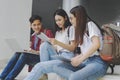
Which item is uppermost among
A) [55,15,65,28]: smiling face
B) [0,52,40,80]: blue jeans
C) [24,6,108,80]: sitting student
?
[55,15,65,28]: smiling face

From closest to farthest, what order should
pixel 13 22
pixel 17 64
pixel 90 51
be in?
pixel 90 51 < pixel 17 64 < pixel 13 22

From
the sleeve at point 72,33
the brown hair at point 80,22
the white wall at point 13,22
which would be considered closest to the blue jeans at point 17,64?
the sleeve at point 72,33

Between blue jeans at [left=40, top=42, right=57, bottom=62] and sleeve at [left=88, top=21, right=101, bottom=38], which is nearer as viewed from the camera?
sleeve at [left=88, top=21, right=101, bottom=38]

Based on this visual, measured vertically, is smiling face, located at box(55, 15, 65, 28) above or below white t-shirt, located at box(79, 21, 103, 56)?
above

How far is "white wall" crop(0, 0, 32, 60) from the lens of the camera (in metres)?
4.37

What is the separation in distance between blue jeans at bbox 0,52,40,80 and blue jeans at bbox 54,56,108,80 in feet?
3.46

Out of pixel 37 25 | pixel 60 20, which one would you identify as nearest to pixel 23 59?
pixel 37 25

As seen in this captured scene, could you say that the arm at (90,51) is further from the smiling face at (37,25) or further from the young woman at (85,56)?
the smiling face at (37,25)

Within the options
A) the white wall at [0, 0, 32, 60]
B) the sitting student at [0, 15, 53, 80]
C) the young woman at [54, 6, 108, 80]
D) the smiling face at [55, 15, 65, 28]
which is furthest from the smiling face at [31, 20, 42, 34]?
the white wall at [0, 0, 32, 60]

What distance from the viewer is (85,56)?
191 cm

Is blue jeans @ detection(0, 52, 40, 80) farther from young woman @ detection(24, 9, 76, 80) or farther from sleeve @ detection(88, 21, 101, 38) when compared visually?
sleeve @ detection(88, 21, 101, 38)

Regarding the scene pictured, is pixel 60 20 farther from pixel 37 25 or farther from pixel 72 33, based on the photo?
pixel 37 25

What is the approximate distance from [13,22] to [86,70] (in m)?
2.82

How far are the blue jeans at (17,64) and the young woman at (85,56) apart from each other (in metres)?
1.05
